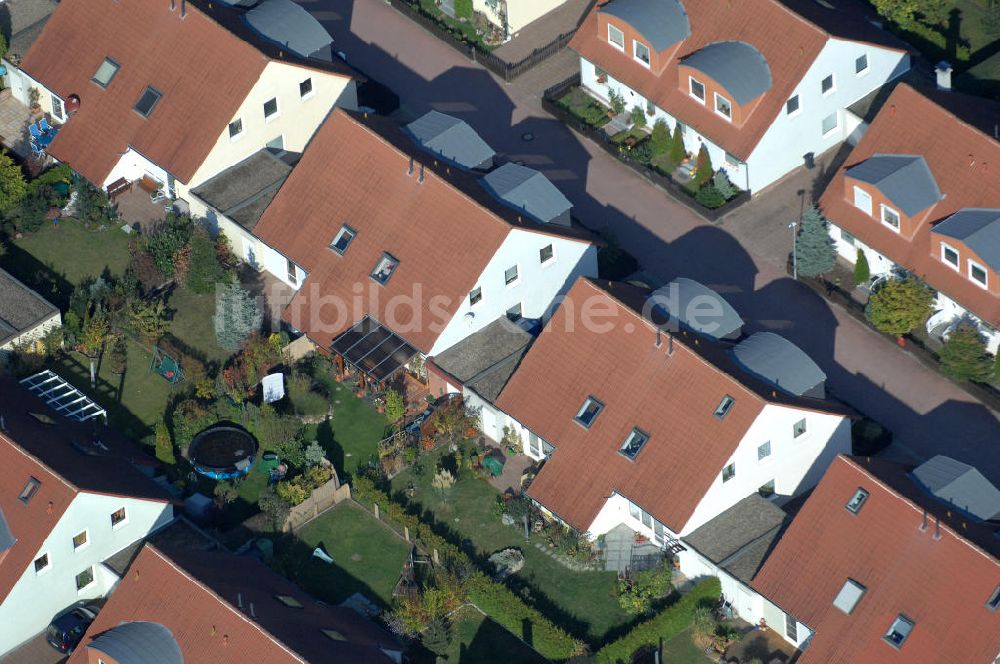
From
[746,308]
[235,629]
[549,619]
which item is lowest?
[235,629]

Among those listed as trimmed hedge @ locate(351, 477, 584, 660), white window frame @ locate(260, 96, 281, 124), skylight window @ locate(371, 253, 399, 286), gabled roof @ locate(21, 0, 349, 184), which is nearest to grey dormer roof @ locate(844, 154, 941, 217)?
skylight window @ locate(371, 253, 399, 286)

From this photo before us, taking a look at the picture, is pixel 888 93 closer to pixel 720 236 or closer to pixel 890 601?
pixel 720 236

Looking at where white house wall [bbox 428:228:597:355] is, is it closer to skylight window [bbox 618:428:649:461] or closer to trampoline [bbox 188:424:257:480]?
trampoline [bbox 188:424:257:480]

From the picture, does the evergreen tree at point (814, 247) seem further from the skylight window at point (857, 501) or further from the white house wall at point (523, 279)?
the skylight window at point (857, 501)

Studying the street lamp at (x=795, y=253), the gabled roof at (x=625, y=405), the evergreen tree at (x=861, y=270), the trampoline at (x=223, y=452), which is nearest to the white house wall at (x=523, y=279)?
the gabled roof at (x=625, y=405)

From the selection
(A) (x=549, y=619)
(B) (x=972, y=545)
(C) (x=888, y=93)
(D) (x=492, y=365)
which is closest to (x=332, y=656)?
(A) (x=549, y=619)

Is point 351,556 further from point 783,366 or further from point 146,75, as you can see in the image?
point 146,75
